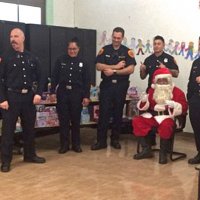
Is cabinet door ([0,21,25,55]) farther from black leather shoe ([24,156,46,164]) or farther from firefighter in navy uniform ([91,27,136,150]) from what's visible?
black leather shoe ([24,156,46,164])

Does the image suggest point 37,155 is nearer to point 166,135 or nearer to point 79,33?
point 166,135

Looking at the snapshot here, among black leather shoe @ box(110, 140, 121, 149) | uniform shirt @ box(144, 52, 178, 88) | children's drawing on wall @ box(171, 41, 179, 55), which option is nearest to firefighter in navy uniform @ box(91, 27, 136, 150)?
black leather shoe @ box(110, 140, 121, 149)

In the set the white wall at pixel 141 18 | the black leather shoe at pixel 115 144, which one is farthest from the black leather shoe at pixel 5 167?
the white wall at pixel 141 18

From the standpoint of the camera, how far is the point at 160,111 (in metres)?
5.16

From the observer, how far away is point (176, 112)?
16.5 feet

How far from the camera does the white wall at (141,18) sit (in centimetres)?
652

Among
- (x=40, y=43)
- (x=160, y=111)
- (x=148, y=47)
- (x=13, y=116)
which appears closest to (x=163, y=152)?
(x=160, y=111)

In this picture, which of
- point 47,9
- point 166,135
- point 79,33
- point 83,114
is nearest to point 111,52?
point 83,114

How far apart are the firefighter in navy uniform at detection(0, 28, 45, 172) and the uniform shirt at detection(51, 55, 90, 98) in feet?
2.24

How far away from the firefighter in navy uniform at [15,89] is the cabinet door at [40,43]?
2.08m

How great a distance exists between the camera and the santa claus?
4996mm

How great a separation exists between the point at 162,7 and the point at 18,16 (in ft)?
8.24

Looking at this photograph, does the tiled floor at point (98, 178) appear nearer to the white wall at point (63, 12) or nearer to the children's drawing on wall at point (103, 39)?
the children's drawing on wall at point (103, 39)

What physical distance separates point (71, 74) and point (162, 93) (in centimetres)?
119
